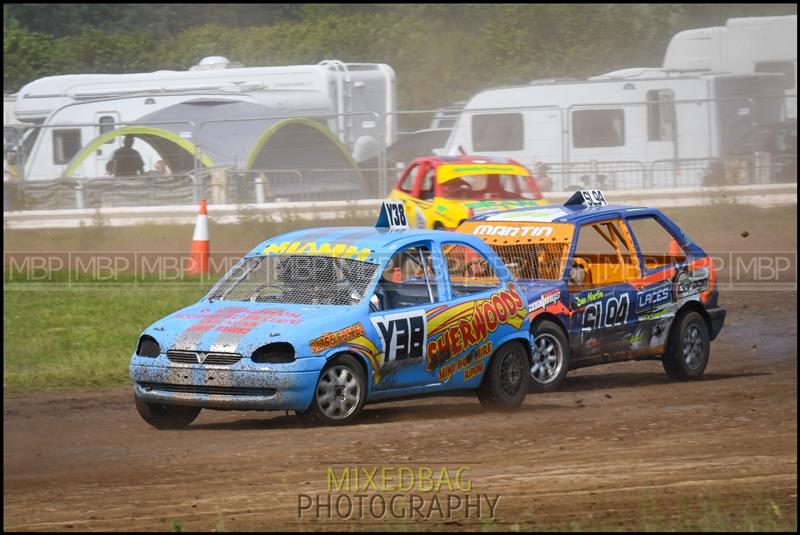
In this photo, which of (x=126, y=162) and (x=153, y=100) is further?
(x=153, y=100)

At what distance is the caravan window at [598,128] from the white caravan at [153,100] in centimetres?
330

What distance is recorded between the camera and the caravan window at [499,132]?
21438 millimetres

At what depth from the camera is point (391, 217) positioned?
361 inches

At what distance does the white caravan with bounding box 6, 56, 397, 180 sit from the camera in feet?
69.1

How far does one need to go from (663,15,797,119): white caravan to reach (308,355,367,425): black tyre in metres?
17.1

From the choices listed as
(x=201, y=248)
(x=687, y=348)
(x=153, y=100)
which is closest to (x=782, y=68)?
(x=153, y=100)

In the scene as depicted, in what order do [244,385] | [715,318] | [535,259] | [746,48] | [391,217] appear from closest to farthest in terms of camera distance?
[244,385], [391,217], [535,259], [715,318], [746,48]

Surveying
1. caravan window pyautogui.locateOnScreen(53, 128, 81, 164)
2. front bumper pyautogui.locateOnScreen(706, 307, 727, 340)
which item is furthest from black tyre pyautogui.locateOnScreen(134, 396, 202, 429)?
caravan window pyautogui.locateOnScreen(53, 128, 81, 164)

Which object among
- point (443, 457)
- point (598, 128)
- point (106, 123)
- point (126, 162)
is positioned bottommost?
point (443, 457)

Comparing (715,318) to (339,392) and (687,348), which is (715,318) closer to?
(687,348)

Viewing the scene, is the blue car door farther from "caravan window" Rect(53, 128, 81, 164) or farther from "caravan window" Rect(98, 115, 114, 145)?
"caravan window" Rect(53, 128, 81, 164)

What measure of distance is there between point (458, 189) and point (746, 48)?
378 inches

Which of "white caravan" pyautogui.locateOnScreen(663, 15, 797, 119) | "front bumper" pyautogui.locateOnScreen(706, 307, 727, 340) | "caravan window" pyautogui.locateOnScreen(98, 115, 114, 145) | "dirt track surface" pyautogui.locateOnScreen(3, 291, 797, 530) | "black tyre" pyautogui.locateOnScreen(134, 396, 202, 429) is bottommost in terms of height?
"dirt track surface" pyautogui.locateOnScreen(3, 291, 797, 530)

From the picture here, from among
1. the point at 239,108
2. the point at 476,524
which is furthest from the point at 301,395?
the point at 239,108
